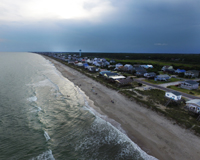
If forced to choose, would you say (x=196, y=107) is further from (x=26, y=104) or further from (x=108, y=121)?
(x=26, y=104)

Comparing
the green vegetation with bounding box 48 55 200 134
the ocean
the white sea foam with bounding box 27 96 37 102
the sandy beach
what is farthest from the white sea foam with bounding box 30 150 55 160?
the green vegetation with bounding box 48 55 200 134

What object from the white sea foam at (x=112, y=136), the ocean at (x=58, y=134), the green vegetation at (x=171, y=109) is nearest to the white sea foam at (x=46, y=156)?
the ocean at (x=58, y=134)

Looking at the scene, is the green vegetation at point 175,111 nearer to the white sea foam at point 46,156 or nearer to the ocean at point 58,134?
the ocean at point 58,134

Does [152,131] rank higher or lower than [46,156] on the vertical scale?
higher

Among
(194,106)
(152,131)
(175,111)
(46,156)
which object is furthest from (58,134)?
(194,106)

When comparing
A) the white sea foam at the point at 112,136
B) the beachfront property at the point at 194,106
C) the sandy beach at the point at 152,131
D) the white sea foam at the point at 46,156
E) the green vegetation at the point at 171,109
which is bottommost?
the white sea foam at the point at 46,156

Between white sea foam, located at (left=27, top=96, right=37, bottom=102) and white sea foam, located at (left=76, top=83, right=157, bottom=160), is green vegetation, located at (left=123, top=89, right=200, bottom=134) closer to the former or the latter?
white sea foam, located at (left=76, top=83, right=157, bottom=160)

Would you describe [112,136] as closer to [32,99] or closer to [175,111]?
[175,111]

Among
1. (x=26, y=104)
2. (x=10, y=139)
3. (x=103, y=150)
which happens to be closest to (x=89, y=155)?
(x=103, y=150)
